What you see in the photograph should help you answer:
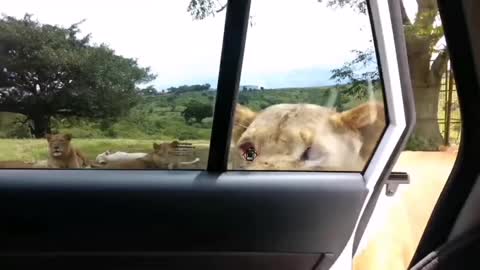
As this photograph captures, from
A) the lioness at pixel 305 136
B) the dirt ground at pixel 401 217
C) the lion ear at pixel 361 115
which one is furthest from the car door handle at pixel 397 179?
the lion ear at pixel 361 115

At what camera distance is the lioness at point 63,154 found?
2.11 meters

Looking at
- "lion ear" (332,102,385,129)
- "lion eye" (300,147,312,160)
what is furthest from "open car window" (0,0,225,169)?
"lion ear" (332,102,385,129)

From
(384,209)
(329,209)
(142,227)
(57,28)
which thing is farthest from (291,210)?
(57,28)

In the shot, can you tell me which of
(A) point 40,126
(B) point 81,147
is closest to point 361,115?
(B) point 81,147

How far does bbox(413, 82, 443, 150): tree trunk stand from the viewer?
2.06 meters

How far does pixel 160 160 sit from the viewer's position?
2.15 m

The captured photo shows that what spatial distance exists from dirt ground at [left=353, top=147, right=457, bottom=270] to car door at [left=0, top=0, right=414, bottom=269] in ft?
0.46

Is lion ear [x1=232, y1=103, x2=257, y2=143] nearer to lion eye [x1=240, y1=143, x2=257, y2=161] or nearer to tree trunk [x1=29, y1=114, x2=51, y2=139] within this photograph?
lion eye [x1=240, y1=143, x2=257, y2=161]

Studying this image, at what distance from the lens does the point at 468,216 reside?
1459mm

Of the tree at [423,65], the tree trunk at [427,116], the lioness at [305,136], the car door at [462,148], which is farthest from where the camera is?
the lioness at [305,136]

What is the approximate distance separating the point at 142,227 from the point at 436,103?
48.7 inches

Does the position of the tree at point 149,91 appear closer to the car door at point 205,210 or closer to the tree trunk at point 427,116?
the car door at point 205,210

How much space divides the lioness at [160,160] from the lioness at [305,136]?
0.24 m

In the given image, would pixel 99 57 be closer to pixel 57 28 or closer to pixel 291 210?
pixel 57 28
